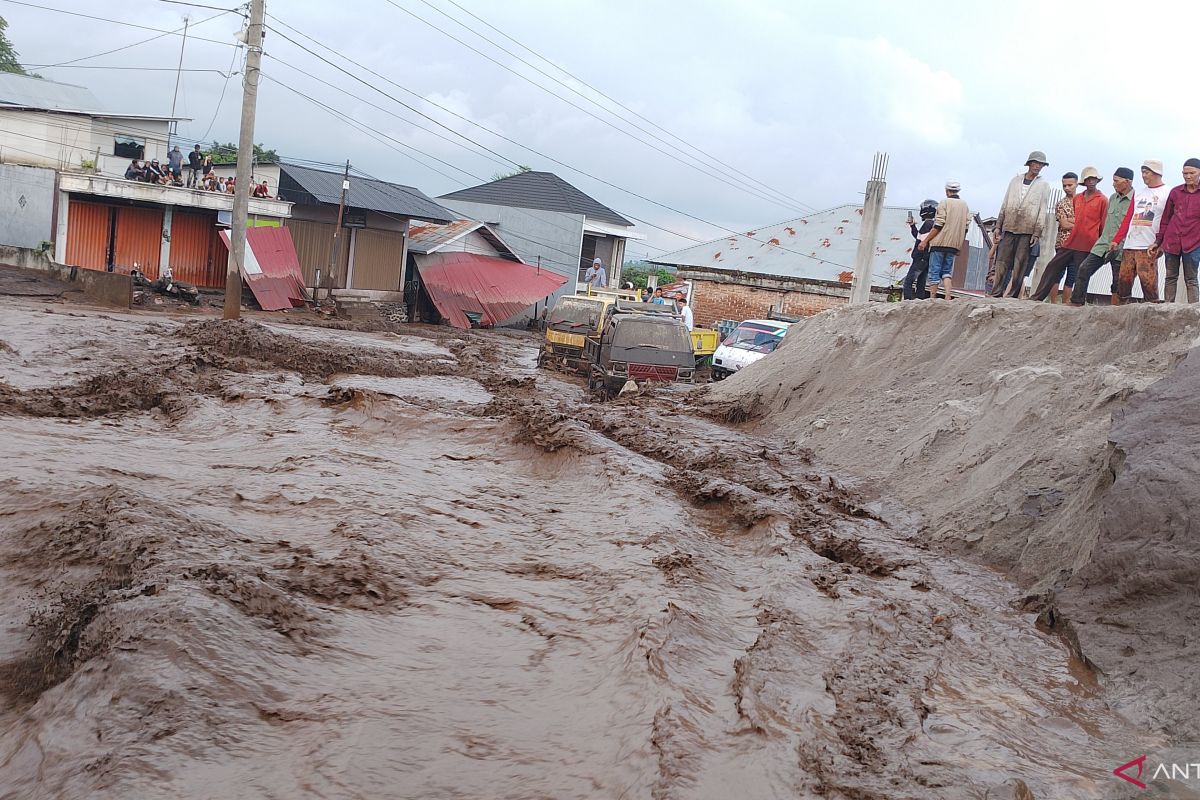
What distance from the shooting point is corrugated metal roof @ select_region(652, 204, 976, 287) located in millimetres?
25578

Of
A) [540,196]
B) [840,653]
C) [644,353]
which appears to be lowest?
[840,653]

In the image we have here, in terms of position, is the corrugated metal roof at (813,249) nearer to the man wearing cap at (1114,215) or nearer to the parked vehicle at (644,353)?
the parked vehicle at (644,353)

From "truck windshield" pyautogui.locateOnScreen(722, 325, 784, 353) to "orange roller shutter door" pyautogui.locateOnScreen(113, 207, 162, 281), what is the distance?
15593mm

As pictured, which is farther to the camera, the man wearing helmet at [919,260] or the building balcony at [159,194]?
the building balcony at [159,194]

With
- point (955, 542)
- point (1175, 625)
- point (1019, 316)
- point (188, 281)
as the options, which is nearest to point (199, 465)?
point (955, 542)

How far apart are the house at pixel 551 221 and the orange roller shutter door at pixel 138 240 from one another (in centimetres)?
1581

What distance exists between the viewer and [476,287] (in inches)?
1234

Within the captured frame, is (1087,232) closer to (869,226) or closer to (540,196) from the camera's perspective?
(869,226)

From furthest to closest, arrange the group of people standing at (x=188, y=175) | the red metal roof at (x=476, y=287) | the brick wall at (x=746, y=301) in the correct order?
the red metal roof at (x=476, y=287) → the brick wall at (x=746, y=301) → the group of people standing at (x=188, y=175)

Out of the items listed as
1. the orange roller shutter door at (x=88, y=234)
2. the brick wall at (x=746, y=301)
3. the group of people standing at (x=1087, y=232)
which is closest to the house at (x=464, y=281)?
the brick wall at (x=746, y=301)

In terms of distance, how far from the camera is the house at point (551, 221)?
39.3 m

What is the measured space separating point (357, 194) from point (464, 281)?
4.25 m

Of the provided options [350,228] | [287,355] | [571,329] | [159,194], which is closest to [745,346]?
[571,329]

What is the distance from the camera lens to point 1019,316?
10.9 meters
